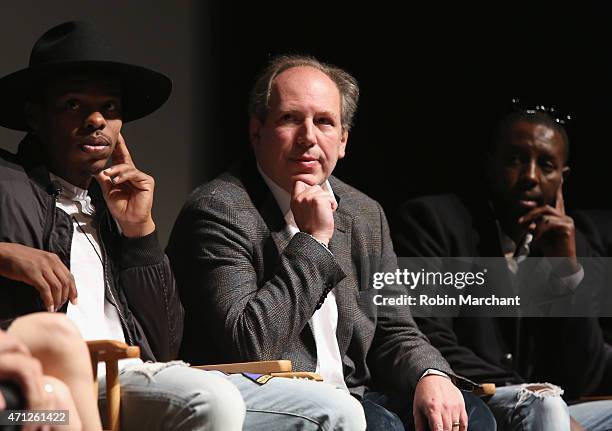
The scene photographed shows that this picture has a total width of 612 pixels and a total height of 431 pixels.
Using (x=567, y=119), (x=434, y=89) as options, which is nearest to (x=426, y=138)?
(x=434, y=89)

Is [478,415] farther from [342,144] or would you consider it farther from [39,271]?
[39,271]

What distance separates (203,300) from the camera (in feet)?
10.1

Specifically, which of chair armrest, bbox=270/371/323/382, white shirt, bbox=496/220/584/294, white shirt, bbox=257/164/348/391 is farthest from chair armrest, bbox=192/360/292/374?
white shirt, bbox=496/220/584/294

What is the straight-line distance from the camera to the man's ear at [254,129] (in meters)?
3.48

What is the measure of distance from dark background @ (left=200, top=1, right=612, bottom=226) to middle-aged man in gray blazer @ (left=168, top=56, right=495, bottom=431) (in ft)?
1.69

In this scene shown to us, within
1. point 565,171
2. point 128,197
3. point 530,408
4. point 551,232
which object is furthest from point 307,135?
point 565,171

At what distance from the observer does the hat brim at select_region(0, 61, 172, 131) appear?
2.96 meters

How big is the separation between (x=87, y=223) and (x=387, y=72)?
164cm

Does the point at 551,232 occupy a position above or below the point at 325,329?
above

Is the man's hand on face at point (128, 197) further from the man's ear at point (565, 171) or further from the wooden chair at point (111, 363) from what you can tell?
the man's ear at point (565, 171)

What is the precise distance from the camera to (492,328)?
4012mm

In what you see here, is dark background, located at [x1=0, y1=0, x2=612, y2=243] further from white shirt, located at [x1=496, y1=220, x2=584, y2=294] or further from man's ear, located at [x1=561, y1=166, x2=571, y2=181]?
white shirt, located at [x1=496, y1=220, x2=584, y2=294]

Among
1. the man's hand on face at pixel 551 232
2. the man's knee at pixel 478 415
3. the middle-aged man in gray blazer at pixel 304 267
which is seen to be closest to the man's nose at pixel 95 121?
the middle-aged man in gray blazer at pixel 304 267

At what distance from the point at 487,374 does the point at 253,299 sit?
121 cm
